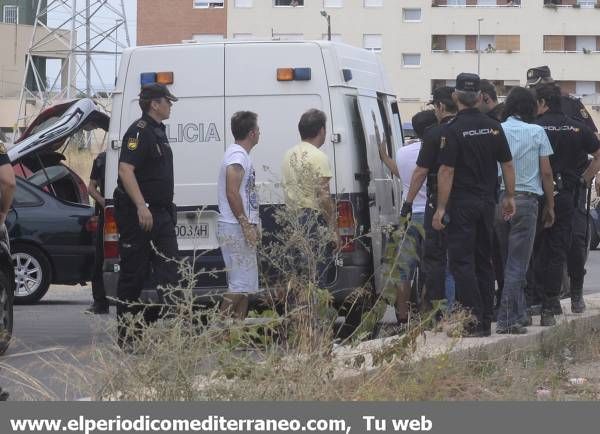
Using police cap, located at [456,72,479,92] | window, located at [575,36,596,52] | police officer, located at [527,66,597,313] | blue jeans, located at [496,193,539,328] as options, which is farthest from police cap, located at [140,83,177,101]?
window, located at [575,36,596,52]

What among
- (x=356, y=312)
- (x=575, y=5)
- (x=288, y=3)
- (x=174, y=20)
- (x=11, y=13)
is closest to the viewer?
(x=356, y=312)

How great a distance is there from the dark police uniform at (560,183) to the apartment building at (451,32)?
229 feet

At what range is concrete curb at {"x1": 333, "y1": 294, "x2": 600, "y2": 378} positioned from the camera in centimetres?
750

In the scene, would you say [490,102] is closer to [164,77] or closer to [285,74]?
[285,74]

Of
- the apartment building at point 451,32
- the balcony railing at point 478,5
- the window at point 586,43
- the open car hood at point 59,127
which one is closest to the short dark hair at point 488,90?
the open car hood at point 59,127

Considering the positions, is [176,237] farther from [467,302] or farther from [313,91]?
[467,302]

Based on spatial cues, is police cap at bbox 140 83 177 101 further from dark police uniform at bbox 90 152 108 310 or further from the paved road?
dark police uniform at bbox 90 152 108 310

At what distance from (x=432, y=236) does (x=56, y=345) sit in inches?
126

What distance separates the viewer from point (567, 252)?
472 inches

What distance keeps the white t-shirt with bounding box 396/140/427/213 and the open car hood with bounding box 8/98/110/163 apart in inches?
133

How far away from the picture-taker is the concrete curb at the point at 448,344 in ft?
24.6

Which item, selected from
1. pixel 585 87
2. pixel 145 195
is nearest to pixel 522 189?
pixel 145 195

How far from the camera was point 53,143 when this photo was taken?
14539mm

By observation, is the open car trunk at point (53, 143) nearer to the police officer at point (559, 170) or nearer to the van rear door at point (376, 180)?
the van rear door at point (376, 180)
